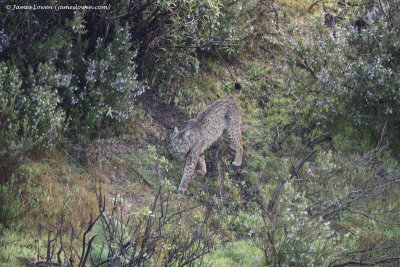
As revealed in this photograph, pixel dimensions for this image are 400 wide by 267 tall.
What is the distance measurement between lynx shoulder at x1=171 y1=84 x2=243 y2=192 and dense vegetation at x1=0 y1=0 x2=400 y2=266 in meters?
0.24

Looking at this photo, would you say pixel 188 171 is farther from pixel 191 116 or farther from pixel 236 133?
pixel 191 116

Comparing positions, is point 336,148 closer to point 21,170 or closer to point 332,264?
point 332,264

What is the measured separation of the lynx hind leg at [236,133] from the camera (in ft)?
34.9

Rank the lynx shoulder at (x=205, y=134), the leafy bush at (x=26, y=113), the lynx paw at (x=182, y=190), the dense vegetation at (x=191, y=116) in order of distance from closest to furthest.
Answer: the dense vegetation at (x=191, y=116)
the leafy bush at (x=26, y=113)
the lynx paw at (x=182, y=190)
the lynx shoulder at (x=205, y=134)

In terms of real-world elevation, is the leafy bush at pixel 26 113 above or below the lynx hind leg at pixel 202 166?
above

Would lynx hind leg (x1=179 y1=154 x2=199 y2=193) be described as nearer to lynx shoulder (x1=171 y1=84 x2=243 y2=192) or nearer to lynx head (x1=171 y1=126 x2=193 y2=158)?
lynx shoulder (x1=171 y1=84 x2=243 y2=192)

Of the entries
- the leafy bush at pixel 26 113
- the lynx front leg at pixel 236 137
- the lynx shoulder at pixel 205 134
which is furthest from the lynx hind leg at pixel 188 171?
the leafy bush at pixel 26 113

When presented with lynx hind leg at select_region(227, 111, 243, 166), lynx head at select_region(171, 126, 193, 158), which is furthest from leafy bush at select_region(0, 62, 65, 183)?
lynx hind leg at select_region(227, 111, 243, 166)

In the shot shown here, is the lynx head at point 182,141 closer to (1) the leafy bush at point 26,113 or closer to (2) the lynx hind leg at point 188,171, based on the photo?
(2) the lynx hind leg at point 188,171

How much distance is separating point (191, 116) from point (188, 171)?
1956mm

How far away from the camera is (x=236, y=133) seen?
422 inches

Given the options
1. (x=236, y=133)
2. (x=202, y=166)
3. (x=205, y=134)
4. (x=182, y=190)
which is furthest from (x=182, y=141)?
(x=236, y=133)

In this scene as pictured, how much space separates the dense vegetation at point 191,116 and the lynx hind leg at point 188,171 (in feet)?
0.74

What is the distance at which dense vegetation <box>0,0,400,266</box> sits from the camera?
7777 millimetres
